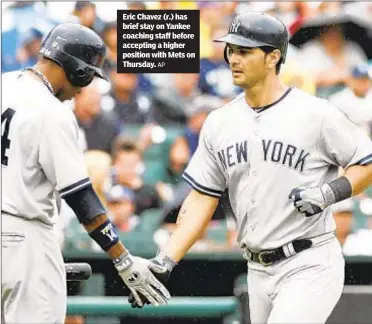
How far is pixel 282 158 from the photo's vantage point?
5.32 meters

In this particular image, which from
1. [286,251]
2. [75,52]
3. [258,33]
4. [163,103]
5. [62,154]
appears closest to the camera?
[62,154]

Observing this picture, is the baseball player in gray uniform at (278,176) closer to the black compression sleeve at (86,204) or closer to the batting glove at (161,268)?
the batting glove at (161,268)

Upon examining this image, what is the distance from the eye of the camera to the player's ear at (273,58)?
546 centimetres

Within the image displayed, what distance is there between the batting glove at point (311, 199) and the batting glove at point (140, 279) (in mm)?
699

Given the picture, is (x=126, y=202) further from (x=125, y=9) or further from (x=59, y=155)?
(x=59, y=155)

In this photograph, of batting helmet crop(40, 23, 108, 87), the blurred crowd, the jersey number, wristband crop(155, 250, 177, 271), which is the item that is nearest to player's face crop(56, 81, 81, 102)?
batting helmet crop(40, 23, 108, 87)

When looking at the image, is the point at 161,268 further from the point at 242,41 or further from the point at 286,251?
the point at 242,41

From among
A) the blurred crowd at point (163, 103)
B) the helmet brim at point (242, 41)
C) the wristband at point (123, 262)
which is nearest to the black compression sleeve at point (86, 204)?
the wristband at point (123, 262)

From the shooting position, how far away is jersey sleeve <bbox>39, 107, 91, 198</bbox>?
16.3 feet

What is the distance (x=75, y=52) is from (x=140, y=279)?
0.98 meters

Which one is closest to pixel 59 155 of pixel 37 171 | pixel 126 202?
pixel 37 171

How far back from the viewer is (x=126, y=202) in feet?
24.6

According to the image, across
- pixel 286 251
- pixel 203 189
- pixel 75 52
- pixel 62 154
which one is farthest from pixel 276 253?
pixel 75 52

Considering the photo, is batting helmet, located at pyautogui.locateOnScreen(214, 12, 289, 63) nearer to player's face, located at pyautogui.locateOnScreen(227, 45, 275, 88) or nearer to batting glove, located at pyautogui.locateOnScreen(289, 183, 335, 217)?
player's face, located at pyautogui.locateOnScreen(227, 45, 275, 88)
